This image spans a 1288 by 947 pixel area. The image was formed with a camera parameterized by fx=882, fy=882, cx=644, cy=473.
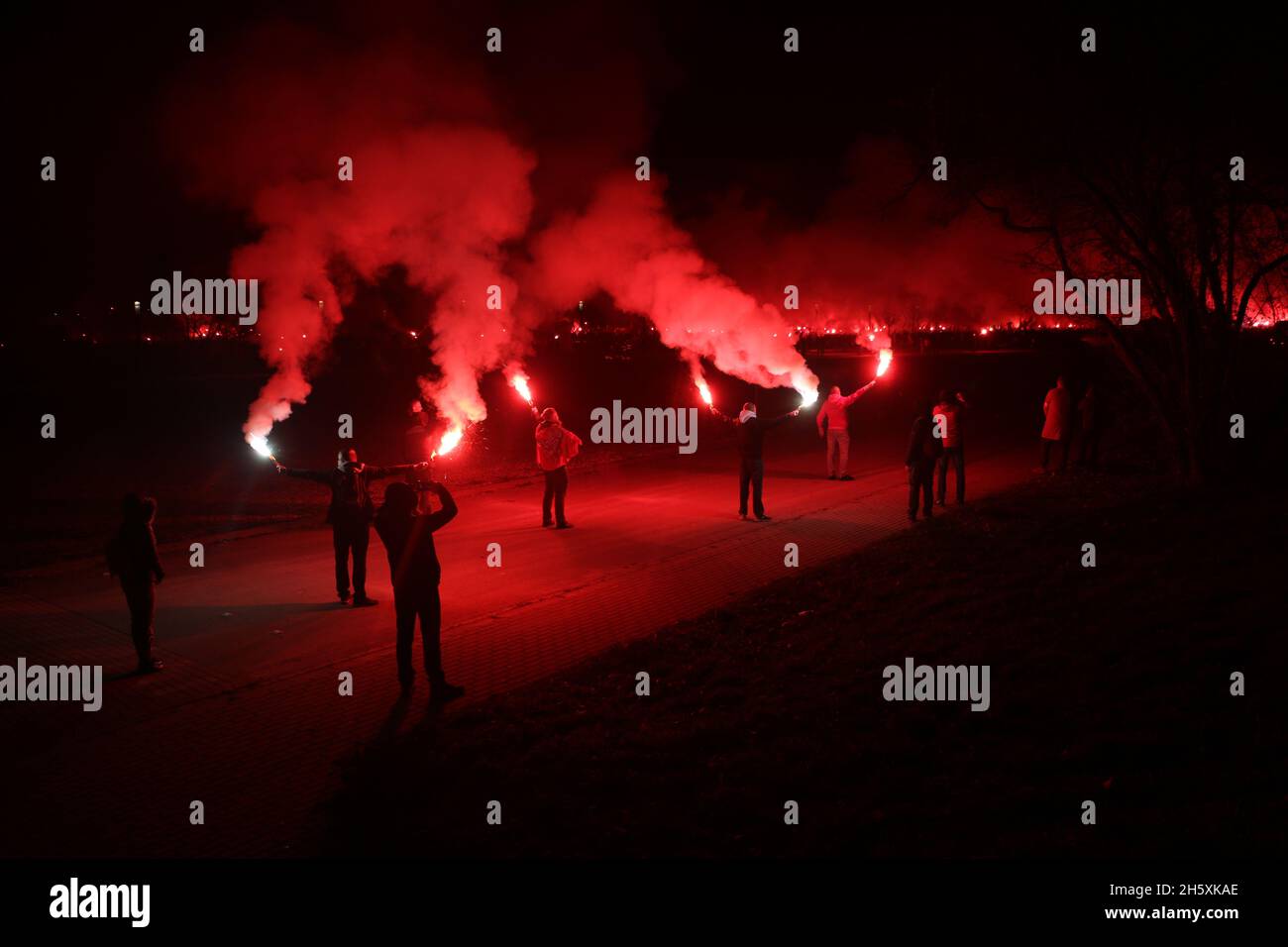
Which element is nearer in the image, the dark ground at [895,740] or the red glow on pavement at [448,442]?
the dark ground at [895,740]

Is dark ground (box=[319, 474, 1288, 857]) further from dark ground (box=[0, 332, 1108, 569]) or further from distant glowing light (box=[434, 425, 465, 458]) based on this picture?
dark ground (box=[0, 332, 1108, 569])

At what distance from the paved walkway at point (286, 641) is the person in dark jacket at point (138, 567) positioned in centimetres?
34

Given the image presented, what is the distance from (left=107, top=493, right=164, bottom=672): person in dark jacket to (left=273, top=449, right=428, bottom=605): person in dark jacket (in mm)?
2111

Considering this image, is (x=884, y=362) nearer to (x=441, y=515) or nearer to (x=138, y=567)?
(x=441, y=515)

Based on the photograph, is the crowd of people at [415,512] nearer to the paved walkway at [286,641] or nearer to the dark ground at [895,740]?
the paved walkway at [286,641]

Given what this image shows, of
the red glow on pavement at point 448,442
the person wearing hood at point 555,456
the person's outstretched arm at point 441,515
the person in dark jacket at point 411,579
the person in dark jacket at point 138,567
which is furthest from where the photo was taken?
the person wearing hood at point 555,456

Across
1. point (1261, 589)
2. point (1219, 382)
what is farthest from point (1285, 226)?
point (1261, 589)

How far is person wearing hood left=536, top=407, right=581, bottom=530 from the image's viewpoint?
555 inches

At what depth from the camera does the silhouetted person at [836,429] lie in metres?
17.5

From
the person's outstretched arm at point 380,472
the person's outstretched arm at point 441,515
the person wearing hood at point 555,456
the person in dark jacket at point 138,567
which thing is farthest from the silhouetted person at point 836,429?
the person in dark jacket at point 138,567

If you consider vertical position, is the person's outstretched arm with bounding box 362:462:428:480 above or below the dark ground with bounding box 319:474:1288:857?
above

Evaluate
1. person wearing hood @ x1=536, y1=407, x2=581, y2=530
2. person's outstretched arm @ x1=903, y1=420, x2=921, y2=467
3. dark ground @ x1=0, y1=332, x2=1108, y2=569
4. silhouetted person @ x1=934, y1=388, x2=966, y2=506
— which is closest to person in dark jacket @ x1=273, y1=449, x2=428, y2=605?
person wearing hood @ x1=536, y1=407, x2=581, y2=530

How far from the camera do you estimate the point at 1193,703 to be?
595cm

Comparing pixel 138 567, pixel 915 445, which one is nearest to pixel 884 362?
pixel 915 445
